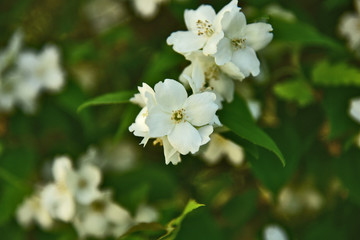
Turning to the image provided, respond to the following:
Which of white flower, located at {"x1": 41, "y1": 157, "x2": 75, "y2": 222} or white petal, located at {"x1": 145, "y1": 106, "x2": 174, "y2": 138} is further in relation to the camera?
white flower, located at {"x1": 41, "y1": 157, "x2": 75, "y2": 222}

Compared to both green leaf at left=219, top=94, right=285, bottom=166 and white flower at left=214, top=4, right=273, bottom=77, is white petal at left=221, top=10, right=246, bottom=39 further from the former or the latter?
green leaf at left=219, top=94, right=285, bottom=166

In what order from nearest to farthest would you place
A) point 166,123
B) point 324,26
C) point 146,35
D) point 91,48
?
point 166,123 → point 324,26 → point 91,48 → point 146,35

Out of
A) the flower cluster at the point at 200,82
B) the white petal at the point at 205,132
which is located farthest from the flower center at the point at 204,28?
the white petal at the point at 205,132

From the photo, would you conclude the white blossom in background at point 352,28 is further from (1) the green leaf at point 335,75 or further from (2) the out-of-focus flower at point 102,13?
(2) the out-of-focus flower at point 102,13

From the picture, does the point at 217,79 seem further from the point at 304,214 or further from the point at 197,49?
the point at 304,214

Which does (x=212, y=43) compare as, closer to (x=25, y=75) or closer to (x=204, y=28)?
(x=204, y=28)

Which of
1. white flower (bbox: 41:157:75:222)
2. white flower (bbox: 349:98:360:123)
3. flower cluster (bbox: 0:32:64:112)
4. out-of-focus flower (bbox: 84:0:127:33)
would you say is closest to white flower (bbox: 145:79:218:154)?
white flower (bbox: 349:98:360:123)

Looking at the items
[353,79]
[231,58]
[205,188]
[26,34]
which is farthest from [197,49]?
[26,34]
